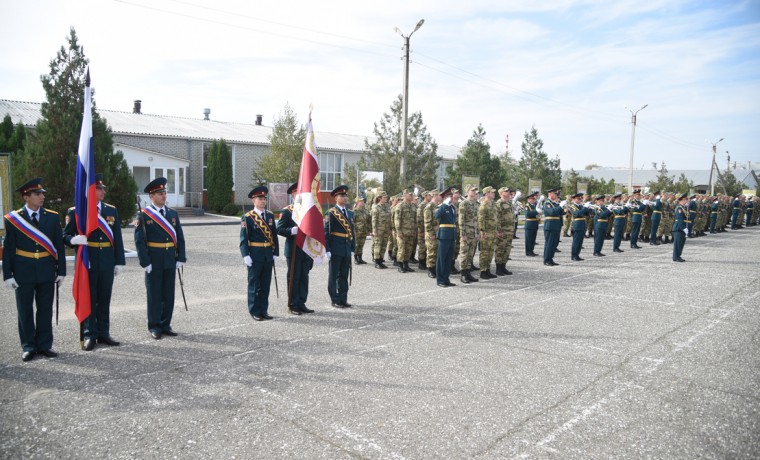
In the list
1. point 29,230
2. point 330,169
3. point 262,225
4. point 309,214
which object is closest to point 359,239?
point 309,214

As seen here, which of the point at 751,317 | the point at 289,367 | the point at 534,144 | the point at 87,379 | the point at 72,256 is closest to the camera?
the point at 87,379

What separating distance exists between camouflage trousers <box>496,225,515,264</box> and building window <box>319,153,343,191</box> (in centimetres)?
2302

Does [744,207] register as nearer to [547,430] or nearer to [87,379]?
[547,430]

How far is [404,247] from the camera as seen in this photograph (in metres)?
11.3

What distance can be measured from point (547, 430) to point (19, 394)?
14.2ft

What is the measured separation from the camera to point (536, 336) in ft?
20.7

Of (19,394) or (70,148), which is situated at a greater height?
(70,148)

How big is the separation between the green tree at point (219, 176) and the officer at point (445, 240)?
20.3 metres

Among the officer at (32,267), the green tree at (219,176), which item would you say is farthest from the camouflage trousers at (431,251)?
the green tree at (219,176)

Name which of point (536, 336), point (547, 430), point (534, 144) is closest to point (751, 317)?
point (536, 336)

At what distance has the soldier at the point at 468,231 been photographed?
1022cm

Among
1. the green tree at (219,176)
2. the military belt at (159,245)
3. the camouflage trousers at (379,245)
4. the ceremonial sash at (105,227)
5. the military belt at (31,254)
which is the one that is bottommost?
the camouflage trousers at (379,245)

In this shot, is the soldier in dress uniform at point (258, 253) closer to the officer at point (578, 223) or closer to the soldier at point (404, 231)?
the soldier at point (404, 231)

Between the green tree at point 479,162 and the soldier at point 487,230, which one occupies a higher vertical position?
the green tree at point 479,162
